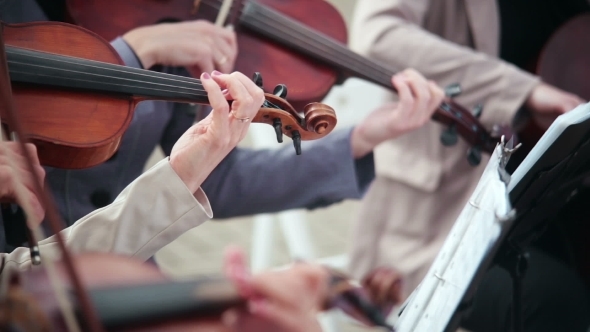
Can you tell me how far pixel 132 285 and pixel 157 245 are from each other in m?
0.26

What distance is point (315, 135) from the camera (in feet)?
2.21

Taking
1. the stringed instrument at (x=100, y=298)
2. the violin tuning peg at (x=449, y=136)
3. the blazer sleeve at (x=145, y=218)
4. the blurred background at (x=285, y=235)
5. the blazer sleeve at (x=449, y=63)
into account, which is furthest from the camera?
the blurred background at (x=285, y=235)

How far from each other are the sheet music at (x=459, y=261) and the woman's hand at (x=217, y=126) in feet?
0.65

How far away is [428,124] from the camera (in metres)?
1.14

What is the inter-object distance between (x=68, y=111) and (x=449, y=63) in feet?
→ 2.18

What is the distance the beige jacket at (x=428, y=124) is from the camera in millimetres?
1089

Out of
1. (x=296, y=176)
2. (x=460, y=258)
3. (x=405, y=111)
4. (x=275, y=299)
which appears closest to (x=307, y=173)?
(x=296, y=176)

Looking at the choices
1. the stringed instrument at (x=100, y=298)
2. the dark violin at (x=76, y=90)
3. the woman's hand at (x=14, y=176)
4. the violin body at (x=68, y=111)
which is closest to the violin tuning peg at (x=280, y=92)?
the dark violin at (x=76, y=90)

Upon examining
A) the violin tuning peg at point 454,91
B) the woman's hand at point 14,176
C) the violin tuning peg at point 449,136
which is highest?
the violin tuning peg at point 454,91

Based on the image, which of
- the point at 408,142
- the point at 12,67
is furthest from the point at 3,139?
the point at 408,142

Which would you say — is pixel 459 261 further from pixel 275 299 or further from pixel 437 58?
pixel 437 58

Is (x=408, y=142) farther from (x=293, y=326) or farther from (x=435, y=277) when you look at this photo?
(x=293, y=326)

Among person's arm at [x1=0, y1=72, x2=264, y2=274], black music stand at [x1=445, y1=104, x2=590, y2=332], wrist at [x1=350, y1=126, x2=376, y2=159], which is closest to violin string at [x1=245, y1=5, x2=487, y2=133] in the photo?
wrist at [x1=350, y1=126, x2=376, y2=159]

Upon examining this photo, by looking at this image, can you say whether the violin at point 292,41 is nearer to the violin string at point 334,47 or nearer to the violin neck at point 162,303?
the violin string at point 334,47
